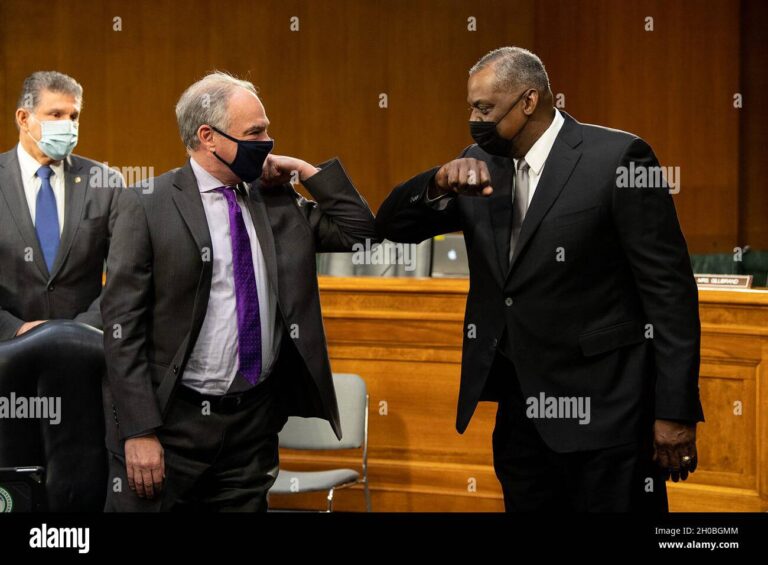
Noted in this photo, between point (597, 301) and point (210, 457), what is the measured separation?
94 centimetres

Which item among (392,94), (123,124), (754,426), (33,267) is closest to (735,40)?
(392,94)

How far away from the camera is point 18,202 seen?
10.9 ft

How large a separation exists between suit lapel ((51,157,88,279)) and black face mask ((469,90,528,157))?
1710 millimetres

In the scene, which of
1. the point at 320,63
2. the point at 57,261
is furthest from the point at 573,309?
the point at 320,63

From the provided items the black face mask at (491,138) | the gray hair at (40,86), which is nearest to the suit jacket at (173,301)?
the black face mask at (491,138)

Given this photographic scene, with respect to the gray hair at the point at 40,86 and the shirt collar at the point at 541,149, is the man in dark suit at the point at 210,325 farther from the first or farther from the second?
the gray hair at the point at 40,86

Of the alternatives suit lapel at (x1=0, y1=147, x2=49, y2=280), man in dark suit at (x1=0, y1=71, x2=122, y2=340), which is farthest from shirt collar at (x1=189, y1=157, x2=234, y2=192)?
suit lapel at (x1=0, y1=147, x2=49, y2=280)

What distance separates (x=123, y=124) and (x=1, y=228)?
5075 millimetres

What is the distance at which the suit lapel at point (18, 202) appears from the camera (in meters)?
3.24

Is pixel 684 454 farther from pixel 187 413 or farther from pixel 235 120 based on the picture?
pixel 235 120

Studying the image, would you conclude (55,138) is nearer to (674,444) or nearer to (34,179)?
(34,179)

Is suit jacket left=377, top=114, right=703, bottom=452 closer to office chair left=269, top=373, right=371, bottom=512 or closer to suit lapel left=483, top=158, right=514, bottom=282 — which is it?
suit lapel left=483, top=158, right=514, bottom=282

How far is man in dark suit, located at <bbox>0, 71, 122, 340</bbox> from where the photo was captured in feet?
10.6

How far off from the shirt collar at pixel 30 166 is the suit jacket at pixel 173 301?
1.39 metres
